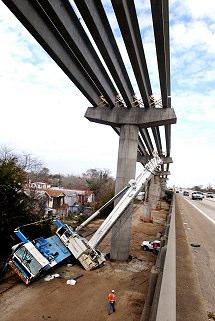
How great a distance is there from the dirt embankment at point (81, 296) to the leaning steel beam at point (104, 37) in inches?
272

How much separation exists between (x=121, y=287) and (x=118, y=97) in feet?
27.0

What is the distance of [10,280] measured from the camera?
12.2 metres

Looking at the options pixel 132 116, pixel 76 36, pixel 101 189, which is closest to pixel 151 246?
pixel 132 116

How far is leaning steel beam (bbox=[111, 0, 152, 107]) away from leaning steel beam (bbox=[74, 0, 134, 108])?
67 centimetres

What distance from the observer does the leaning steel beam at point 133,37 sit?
922 centimetres

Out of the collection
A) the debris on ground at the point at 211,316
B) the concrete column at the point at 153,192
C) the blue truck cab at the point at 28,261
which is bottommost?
the blue truck cab at the point at 28,261

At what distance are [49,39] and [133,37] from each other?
2371mm

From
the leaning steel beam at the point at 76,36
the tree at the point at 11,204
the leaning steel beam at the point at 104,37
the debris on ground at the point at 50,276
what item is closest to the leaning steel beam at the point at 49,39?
the leaning steel beam at the point at 76,36

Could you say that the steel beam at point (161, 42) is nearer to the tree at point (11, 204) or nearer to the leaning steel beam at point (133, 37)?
the leaning steel beam at point (133, 37)

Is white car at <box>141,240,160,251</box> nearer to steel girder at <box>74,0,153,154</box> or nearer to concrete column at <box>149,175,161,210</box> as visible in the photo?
steel girder at <box>74,0,153,154</box>

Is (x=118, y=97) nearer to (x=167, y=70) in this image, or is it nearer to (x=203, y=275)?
(x=167, y=70)

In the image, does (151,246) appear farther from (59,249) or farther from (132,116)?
(132,116)

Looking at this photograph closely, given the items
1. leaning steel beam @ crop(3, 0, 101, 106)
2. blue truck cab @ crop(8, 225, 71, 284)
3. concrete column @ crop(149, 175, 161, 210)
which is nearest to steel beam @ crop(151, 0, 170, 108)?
leaning steel beam @ crop(3, 0, 101, 106)

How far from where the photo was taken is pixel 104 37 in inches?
429
